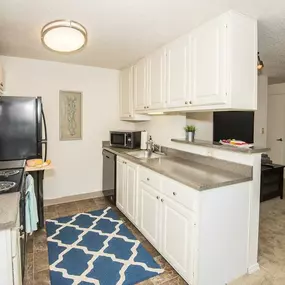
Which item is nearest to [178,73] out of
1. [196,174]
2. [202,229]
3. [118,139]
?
[196,174]

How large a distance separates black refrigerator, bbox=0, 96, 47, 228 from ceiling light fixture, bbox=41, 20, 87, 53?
0.84 metres

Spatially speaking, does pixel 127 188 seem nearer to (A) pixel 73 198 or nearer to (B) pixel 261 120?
(A) pixel 73 198

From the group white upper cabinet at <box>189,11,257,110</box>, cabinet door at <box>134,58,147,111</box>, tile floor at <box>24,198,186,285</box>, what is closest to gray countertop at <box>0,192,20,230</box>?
tile floor at <box>24,198,186,285</box>

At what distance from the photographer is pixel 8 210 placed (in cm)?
116

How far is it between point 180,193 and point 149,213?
25.1 inches

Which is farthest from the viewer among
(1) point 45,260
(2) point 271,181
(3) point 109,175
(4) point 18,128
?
(2) point 271,181

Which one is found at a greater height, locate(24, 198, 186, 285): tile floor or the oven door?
the oven door

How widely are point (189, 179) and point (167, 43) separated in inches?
61.0

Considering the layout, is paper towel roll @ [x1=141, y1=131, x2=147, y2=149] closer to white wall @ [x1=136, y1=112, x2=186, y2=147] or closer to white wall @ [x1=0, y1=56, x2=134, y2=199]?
white wall @ [x1=136, y1=112, x2=186, y2=147]

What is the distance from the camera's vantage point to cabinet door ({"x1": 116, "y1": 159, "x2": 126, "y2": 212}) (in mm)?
2982

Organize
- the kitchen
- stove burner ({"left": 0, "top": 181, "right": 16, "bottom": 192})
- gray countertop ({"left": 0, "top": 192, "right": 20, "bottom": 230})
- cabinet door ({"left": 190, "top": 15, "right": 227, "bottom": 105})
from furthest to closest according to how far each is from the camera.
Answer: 1. the kitchen
2. cabinet door ({"left": 190, "top": 15, "right": 227, "bottom": 105})
3. stove burner ({"left": 0, "top": 181, "right": 16, "bottom": 192})
4. gray countertop ({"left": 0, "top": 192, "right": 20, "bottom": 230})

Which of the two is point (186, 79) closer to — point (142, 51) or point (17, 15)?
point (142, 51)

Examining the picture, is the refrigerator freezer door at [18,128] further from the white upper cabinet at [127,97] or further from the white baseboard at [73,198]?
the white upper cabinet at [127,97]

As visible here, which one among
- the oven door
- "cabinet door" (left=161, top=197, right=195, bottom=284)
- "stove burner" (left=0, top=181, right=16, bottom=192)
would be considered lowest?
"cabinet door" (left=161, top=197, right=195, bottom=284)
